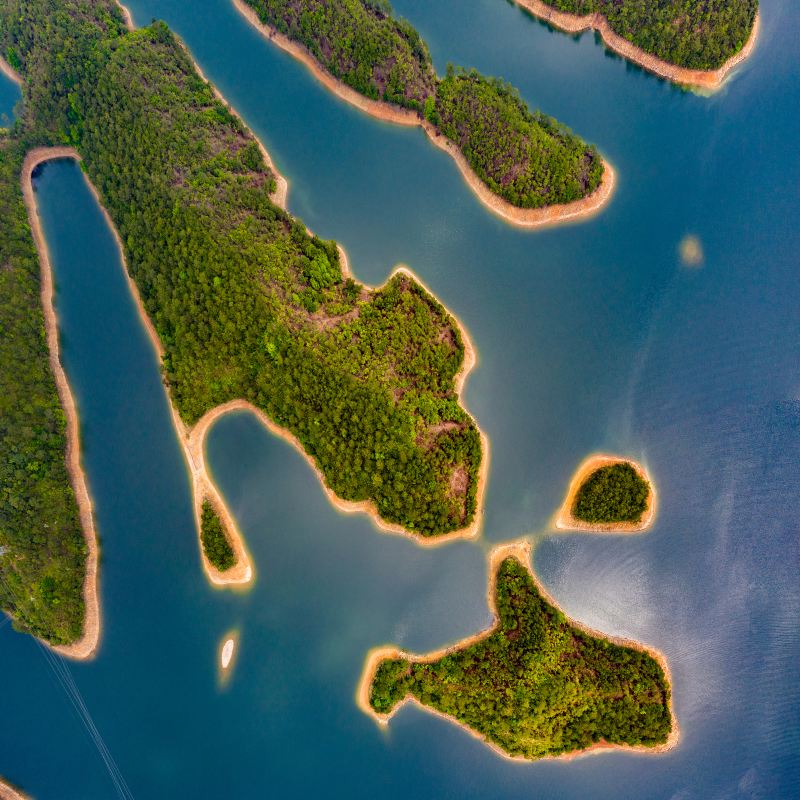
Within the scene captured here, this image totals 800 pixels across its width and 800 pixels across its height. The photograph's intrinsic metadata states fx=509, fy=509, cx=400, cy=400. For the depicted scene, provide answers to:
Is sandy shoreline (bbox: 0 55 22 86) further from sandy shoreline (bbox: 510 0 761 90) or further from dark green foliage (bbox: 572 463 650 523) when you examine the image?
dark green foliage (bbox: 572 463 650 523)

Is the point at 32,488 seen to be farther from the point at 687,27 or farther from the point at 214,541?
the point at 687,27

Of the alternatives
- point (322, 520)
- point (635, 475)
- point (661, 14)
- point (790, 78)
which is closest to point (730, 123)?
point (790, 78)

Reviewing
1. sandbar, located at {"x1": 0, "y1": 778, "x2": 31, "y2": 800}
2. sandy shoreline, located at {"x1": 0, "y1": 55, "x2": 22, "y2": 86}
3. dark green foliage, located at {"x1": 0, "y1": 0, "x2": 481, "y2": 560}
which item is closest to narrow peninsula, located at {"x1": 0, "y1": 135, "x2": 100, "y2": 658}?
dark green foliage, located at {"x1": 0, "y1": 0, "x2": 481, "y2": 560}

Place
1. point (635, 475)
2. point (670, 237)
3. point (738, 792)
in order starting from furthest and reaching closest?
point (670, 237) → point (635, 475) → point (738, 792)

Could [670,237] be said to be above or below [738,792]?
above

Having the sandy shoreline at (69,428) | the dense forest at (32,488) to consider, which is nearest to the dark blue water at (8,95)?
the sandy shoreline at (69,428)

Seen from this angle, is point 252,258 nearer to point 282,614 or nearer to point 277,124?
point 277,124

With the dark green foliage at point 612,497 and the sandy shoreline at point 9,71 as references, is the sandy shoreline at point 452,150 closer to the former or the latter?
the sandy shoreline at point 9,71
